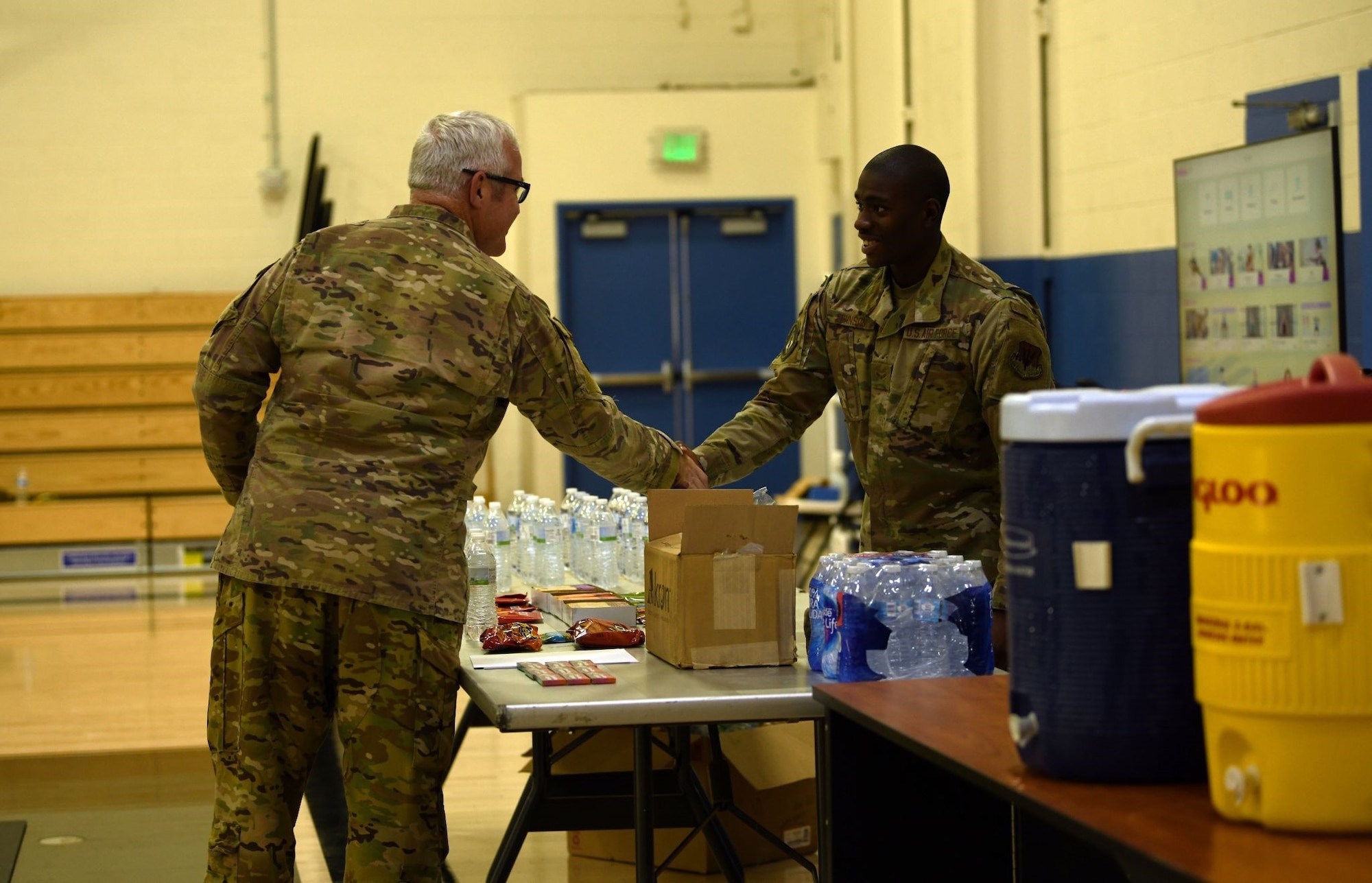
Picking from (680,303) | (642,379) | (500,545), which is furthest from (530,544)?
(680,303)

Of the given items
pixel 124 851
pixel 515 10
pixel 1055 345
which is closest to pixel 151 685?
pixel 124 851

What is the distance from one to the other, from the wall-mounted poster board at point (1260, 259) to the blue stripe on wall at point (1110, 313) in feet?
0.95

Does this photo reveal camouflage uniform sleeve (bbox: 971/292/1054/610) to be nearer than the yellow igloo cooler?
No

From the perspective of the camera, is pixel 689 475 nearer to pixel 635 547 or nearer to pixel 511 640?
pixel 511 640

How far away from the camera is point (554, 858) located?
4336mm

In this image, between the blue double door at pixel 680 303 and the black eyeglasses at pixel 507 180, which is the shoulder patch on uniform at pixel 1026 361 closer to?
the black eyeglasses at pixel 507 180

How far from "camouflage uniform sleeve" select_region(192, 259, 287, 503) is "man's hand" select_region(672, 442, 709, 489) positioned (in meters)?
0.90

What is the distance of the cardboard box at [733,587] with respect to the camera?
2.70 m

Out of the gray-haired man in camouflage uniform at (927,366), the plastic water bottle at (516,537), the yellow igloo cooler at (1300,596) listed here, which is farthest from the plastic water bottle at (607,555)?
the yellow igloo cooler at (1300,596)

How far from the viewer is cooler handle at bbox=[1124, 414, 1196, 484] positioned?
1.51 metres

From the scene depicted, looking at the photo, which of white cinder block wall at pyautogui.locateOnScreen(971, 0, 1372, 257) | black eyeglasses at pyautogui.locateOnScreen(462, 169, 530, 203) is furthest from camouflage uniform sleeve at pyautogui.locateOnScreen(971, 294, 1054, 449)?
white cinder block wall at pyautogui.locateOnScreen(971, 0, 1372, 257)

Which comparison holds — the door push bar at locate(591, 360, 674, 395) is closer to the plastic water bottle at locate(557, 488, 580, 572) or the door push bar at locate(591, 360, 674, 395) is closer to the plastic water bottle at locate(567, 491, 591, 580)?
the plastic water bottle at locate(557, 488, 580, 572)

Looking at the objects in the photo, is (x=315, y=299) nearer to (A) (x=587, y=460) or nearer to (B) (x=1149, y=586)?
(A) (x=587, y=460)

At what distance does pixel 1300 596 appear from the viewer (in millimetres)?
1372
